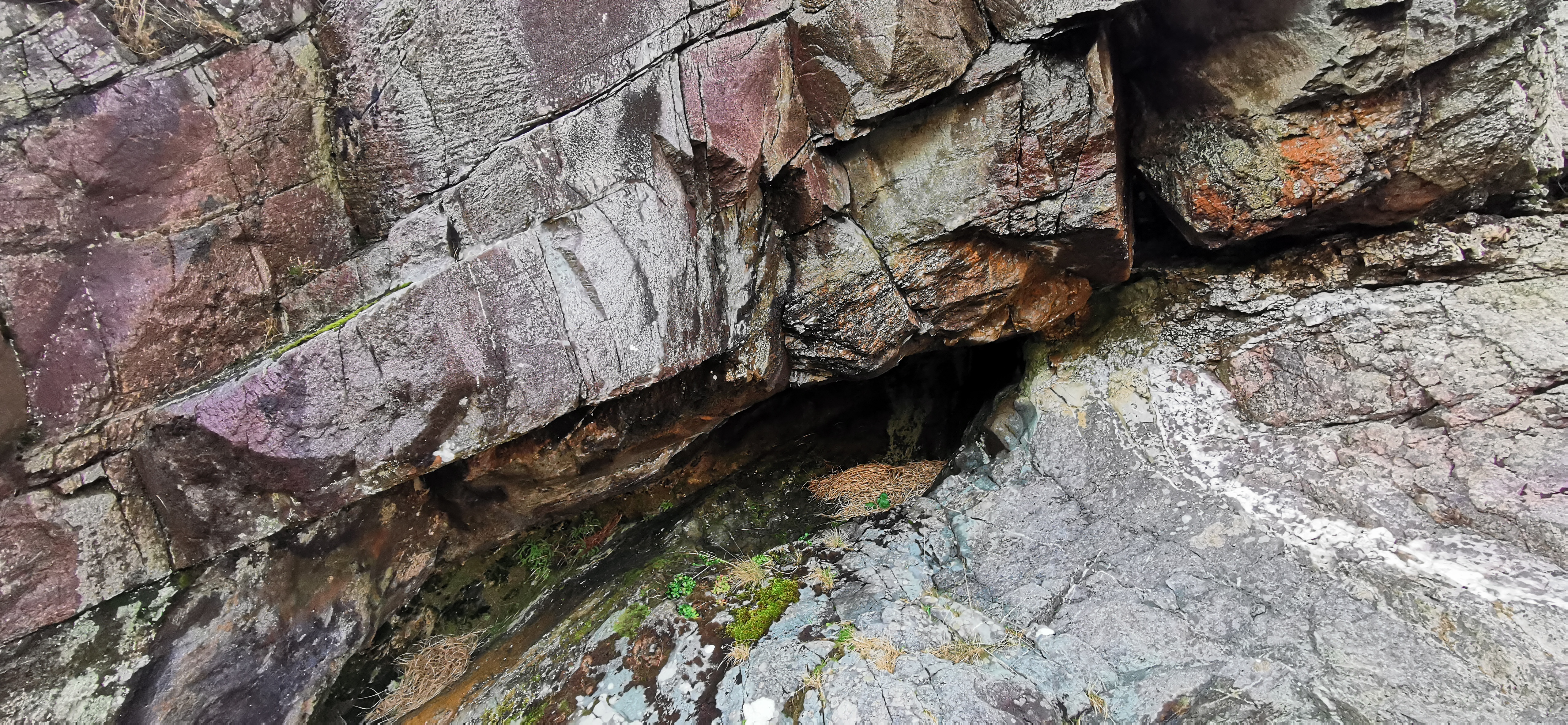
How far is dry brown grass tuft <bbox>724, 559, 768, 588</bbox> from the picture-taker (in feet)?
16.4

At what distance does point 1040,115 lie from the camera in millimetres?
4598

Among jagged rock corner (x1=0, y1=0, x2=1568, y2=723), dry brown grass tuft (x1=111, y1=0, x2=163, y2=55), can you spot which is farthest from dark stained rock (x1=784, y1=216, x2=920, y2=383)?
dry brown grass tuft (x1=111, y1=0, x2=163, y2=55)

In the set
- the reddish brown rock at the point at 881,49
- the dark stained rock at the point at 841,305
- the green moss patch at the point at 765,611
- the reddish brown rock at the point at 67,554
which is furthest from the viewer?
the dark stained rock at the point at 841,305

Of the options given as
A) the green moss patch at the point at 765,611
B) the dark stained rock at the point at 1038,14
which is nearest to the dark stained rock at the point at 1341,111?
the dark stained rock at the point at 1038,14

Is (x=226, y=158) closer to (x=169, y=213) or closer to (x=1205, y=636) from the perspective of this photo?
(x=169, y=213)

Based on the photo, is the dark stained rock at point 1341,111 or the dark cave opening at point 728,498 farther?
the dark cave opening at point 728,498

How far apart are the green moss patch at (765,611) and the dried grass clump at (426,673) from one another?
7.35 feet

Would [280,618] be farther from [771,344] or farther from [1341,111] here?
[1341,111]

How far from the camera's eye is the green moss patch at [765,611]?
450 cm

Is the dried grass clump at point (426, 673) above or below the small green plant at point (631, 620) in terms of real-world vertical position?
below

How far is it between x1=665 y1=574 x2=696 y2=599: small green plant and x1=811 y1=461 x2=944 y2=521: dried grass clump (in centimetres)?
157

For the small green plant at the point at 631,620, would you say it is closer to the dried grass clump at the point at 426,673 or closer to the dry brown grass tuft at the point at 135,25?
the dried grass clump at the point at 426,673

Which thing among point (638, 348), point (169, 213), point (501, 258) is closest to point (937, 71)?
point (638, 348)

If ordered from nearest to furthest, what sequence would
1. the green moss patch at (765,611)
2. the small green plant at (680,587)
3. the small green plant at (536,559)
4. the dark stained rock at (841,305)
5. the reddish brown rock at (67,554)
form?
the reddish brown rock at (67,554), the green moss patch at (765,611), the small green plant at (680,587), the dark stained rock at (841,305), the small green plant at (536,559)
